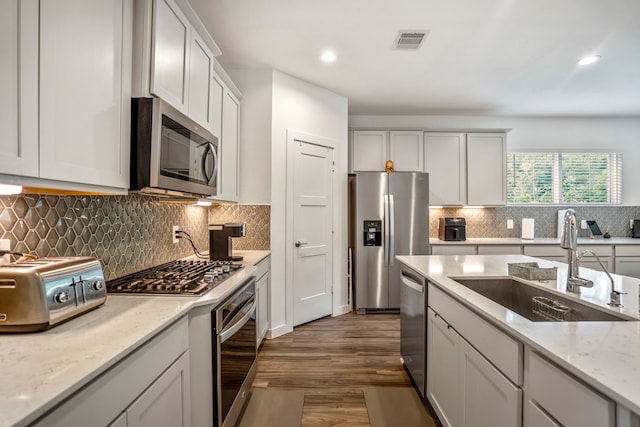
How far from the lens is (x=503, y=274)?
6.46 ft

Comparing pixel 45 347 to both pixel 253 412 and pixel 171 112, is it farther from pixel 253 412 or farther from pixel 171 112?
pixel 253 412

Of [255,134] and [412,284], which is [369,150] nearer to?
[255,134]

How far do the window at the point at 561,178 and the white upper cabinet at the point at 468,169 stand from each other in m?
0.41

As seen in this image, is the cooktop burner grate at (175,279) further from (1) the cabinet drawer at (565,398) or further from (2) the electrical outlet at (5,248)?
(1) the cabinet drawer at (565,398)

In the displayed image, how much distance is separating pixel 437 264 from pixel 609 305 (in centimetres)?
113

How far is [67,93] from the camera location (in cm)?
105

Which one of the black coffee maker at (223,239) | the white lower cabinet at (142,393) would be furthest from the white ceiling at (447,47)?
the white lower cabinet at (142,393)

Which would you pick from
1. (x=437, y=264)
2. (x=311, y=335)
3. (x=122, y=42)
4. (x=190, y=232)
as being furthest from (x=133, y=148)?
(x=311, y=335)

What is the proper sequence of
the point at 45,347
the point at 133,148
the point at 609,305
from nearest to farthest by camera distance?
1. the point at 45,347
2. the point at 609,305
3. the point at 133,148

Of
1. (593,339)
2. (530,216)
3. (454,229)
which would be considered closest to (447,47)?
(454,229)

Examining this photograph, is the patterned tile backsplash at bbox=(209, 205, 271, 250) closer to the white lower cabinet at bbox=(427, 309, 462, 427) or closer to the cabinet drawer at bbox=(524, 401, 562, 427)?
the white lower cabinet at bbox=(427, 309, 462, 427)

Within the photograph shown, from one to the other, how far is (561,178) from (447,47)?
11.0ft

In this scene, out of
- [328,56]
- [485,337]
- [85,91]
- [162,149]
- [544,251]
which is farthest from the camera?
[544,251]

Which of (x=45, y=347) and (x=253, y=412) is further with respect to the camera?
(x=253, y=412)
